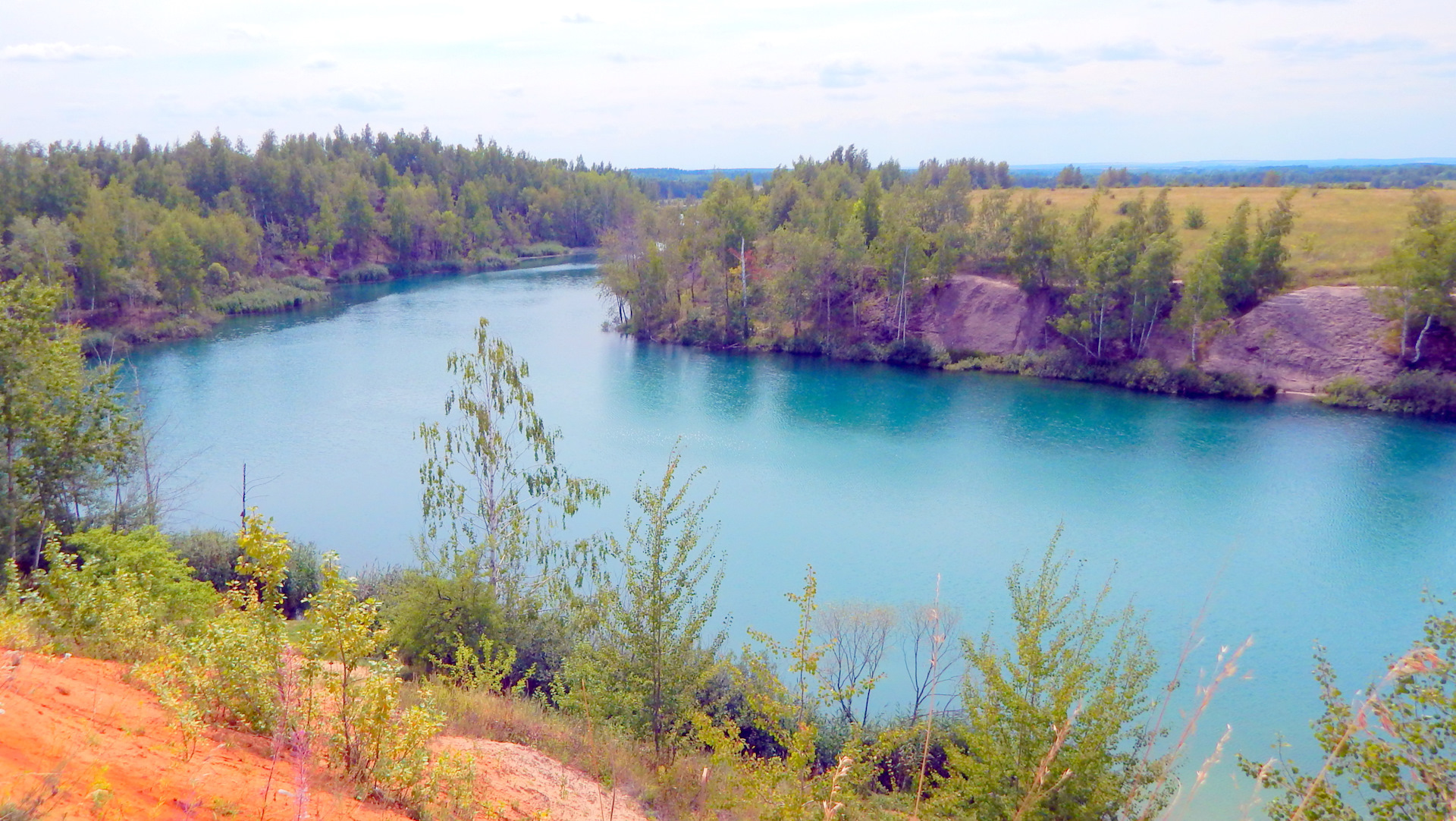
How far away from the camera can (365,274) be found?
7525 cm

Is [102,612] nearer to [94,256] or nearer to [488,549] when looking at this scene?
[488,549]

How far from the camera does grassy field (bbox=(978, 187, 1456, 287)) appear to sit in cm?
4091

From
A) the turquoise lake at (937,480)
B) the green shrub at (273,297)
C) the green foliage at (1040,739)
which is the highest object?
the green shrub at (273,297)

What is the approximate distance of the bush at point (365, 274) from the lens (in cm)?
7438

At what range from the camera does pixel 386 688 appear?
5918 mm

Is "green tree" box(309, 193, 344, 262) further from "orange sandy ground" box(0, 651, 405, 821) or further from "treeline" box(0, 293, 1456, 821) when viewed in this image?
"orange sandy ground" box(0, 651, 405, 821)

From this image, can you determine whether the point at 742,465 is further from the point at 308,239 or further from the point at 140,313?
the point at 308,239

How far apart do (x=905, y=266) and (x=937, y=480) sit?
812 inches

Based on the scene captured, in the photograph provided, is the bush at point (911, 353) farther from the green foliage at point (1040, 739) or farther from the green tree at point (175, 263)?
the green tree at point (175, 263)

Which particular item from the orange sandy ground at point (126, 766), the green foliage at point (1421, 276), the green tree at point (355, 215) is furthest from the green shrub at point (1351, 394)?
the green tree at point (355, 215)

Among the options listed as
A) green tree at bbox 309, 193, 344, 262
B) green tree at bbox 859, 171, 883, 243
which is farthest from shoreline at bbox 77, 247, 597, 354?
green tree at bbox 859, 171, 883, 243

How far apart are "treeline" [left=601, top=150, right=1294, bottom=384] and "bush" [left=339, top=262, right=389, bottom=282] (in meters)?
28.9

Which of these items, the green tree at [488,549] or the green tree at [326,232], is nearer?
the green tree at [488,549]

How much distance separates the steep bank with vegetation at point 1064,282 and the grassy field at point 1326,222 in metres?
0.15
